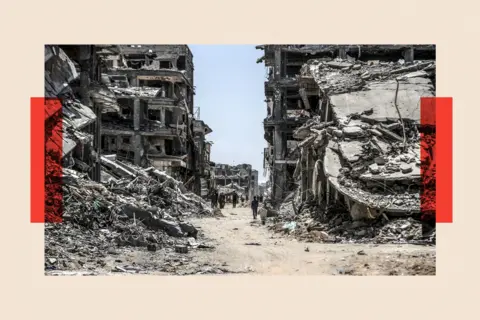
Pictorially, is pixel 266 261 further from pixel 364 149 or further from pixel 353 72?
pixel 353 72

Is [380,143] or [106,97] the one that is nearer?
[380,143]

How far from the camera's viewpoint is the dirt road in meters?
8.25

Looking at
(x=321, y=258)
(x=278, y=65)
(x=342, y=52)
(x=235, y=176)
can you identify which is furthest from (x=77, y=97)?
(x=235, y=176)

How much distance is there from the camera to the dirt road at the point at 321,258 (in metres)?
8.25

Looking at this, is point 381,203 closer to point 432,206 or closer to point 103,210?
point 432,206

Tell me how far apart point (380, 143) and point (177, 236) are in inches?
233

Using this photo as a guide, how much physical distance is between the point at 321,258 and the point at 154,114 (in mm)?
27540

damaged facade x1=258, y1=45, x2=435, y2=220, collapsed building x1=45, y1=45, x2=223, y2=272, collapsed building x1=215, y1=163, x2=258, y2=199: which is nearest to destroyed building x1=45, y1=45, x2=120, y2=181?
collapsed building x1=45, y1=45, x2=223, y2=272

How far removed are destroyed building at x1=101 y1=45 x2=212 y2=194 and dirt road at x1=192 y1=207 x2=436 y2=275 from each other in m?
19.0

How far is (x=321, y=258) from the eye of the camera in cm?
943

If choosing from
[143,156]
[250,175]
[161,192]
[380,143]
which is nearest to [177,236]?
[380,143]

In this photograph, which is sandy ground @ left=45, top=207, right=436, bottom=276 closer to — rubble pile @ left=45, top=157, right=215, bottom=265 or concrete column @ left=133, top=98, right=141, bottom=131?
rubble pile @ left=45, top=157, right=215, bottom=265

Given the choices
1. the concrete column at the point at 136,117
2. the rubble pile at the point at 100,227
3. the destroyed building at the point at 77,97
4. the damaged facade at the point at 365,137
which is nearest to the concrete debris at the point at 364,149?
the damaged facade at the point at 365,137
